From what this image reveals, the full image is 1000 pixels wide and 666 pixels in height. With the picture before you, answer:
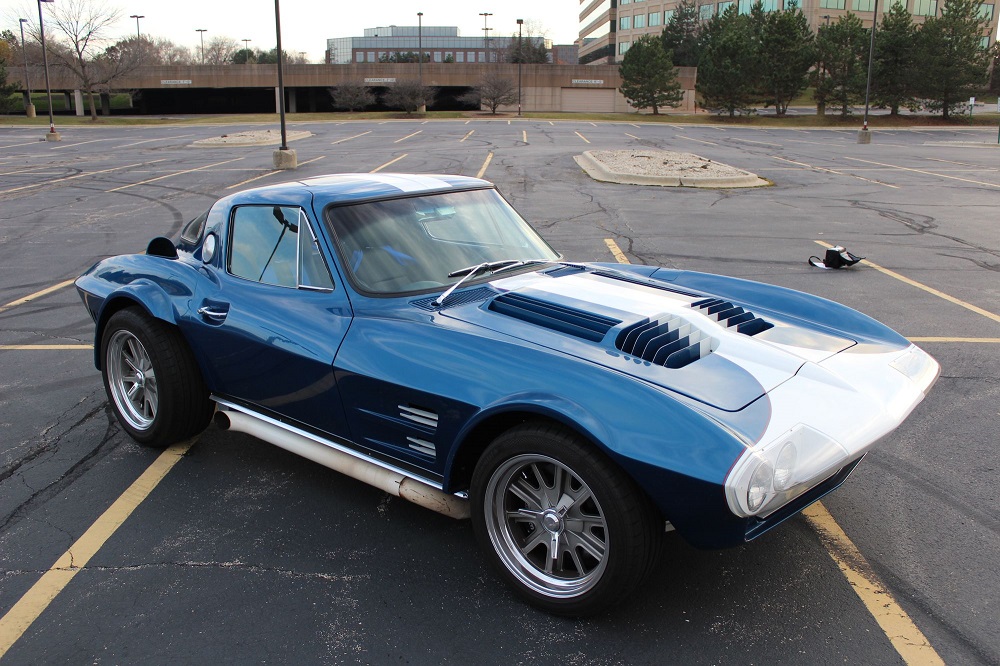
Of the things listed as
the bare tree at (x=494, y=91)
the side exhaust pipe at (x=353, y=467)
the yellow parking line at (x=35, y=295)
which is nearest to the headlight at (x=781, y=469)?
the side exhaust pipe at (x=353, y=467)

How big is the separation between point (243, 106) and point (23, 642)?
83405 millimetres

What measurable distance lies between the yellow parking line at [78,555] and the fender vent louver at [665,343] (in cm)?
243

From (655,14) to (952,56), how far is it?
184 ft

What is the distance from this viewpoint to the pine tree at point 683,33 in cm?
8594

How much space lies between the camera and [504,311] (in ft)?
10.5

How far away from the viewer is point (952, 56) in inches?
1969

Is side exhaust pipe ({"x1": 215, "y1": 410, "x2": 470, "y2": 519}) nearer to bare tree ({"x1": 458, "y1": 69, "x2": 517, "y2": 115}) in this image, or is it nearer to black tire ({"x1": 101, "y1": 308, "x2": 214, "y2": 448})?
black tire ({"x1": 101, "y1": 308, "x2": 214, "y2": 448})

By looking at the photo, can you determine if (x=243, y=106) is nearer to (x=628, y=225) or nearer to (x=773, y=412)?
(x=628, y=225)

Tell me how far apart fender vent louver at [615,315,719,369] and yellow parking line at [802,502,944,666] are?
3.41 ft

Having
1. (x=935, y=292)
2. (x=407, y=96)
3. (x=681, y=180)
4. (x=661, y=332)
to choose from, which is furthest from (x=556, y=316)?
(x=407, y=96)

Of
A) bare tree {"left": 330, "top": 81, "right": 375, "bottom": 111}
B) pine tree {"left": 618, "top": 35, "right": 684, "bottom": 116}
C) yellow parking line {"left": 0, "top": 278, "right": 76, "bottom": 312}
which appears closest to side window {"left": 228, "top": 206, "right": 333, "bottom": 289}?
yellow parking line {"left": 0, "top": 278, "right": 76, "bottom": 312}

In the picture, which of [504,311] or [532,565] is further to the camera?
[504,311]

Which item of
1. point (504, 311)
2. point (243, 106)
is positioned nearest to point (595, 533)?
point (504, 311)

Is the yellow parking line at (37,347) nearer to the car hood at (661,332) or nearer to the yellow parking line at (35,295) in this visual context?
the yellow parking line at (35,295)
